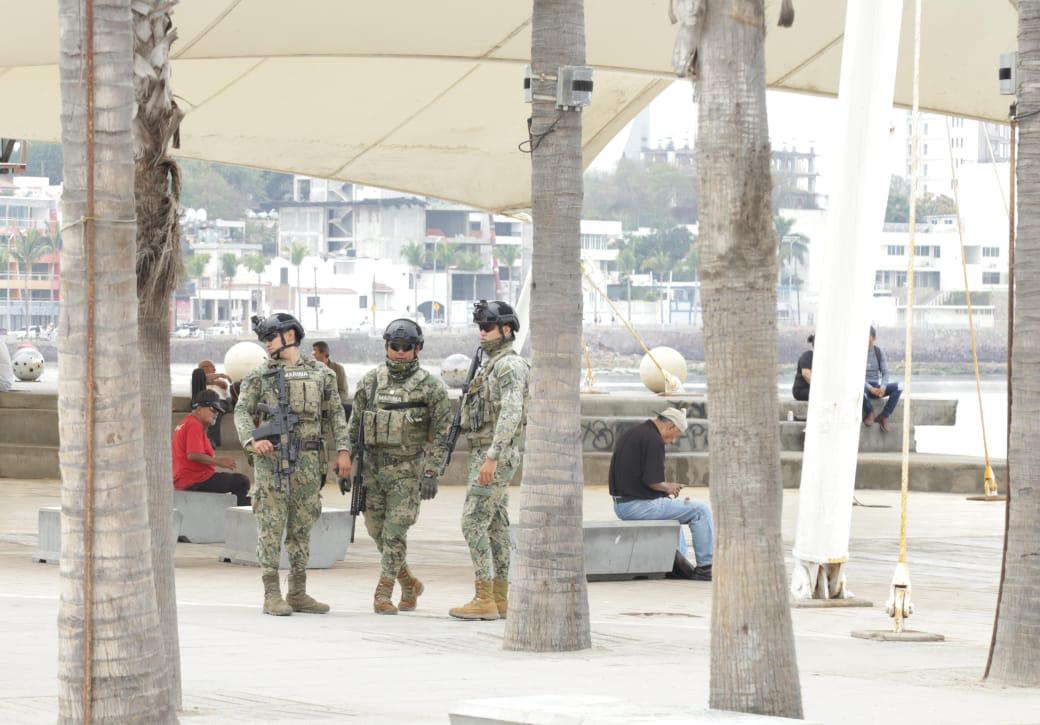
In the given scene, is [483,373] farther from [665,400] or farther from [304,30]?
[665,400]

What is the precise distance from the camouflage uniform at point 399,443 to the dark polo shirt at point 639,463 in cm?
276

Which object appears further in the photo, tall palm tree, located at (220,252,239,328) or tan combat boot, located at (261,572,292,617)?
tall palm tree, located at (220,252,239,328)

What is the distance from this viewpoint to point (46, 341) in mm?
141000

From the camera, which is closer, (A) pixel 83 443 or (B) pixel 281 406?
(A) pixel 83 443

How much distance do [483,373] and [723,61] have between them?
208 inches

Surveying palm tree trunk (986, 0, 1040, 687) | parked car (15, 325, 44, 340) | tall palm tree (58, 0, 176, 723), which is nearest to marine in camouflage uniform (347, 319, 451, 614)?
palm tree trunk (986, 0, 1040, 687)

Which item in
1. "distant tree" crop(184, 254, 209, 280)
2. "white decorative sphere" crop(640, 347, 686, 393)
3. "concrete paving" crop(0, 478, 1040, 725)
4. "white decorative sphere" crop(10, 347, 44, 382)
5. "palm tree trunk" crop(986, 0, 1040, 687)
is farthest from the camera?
"distant tree" crop(184, 254, 209, 280)

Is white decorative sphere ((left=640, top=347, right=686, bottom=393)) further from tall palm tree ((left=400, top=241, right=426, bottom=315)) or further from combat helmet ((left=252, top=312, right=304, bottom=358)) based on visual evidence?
tall palm tree ((left=400, top=241, right=426, bottom=315))

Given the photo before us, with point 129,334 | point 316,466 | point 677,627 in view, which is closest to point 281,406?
point 316,466

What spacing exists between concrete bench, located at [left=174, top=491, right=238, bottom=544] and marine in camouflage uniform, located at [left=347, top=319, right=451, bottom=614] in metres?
4.93

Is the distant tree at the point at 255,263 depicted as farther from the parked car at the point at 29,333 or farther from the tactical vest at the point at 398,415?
the tactical vest at the point at 398,415

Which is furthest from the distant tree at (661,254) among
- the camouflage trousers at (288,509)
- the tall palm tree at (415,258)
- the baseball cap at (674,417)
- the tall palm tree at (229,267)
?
the camouflage trousers at (288,509)

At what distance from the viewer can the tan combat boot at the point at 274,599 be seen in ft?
39.4

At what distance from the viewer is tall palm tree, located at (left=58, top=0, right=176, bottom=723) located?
22.3ft
